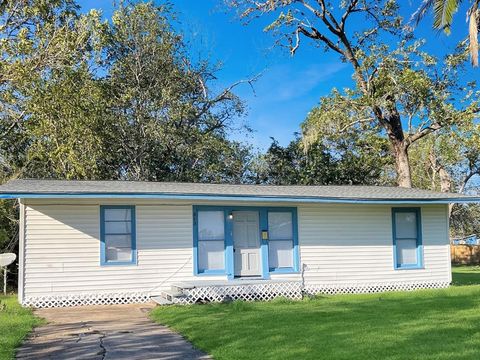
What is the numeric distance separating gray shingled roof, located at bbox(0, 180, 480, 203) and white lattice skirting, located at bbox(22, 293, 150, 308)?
250 cm

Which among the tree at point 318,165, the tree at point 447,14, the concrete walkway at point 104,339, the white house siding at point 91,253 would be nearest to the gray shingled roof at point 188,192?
the white house siding at point 91,253

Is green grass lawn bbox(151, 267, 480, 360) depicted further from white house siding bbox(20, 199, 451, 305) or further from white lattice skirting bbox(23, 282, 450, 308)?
white house siding bbox(20, 199, 451, 305)

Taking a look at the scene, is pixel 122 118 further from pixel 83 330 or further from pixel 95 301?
pixel 83 330

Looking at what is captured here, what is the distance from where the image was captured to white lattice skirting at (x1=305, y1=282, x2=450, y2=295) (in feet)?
50.9

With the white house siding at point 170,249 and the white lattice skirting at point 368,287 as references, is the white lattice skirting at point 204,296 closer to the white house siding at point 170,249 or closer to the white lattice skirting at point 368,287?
the white house siding at point 170,249

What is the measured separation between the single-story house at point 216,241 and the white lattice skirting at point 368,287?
0.03 meters

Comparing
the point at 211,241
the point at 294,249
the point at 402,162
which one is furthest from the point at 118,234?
the point at 402,162

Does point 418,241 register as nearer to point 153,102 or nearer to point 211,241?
point 211,241

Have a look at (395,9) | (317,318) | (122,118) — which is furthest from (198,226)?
(395,9)

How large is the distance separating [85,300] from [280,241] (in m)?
5.31

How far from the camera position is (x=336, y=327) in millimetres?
9188

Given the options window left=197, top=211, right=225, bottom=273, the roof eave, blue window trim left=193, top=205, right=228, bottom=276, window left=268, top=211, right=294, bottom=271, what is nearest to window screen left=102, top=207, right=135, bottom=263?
the roof eave

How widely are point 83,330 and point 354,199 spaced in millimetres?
8392

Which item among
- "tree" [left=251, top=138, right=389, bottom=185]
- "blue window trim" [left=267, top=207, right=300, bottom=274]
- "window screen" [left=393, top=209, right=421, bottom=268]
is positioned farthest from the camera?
"tree" [left=251, top=138, right=389, bottom=185]
